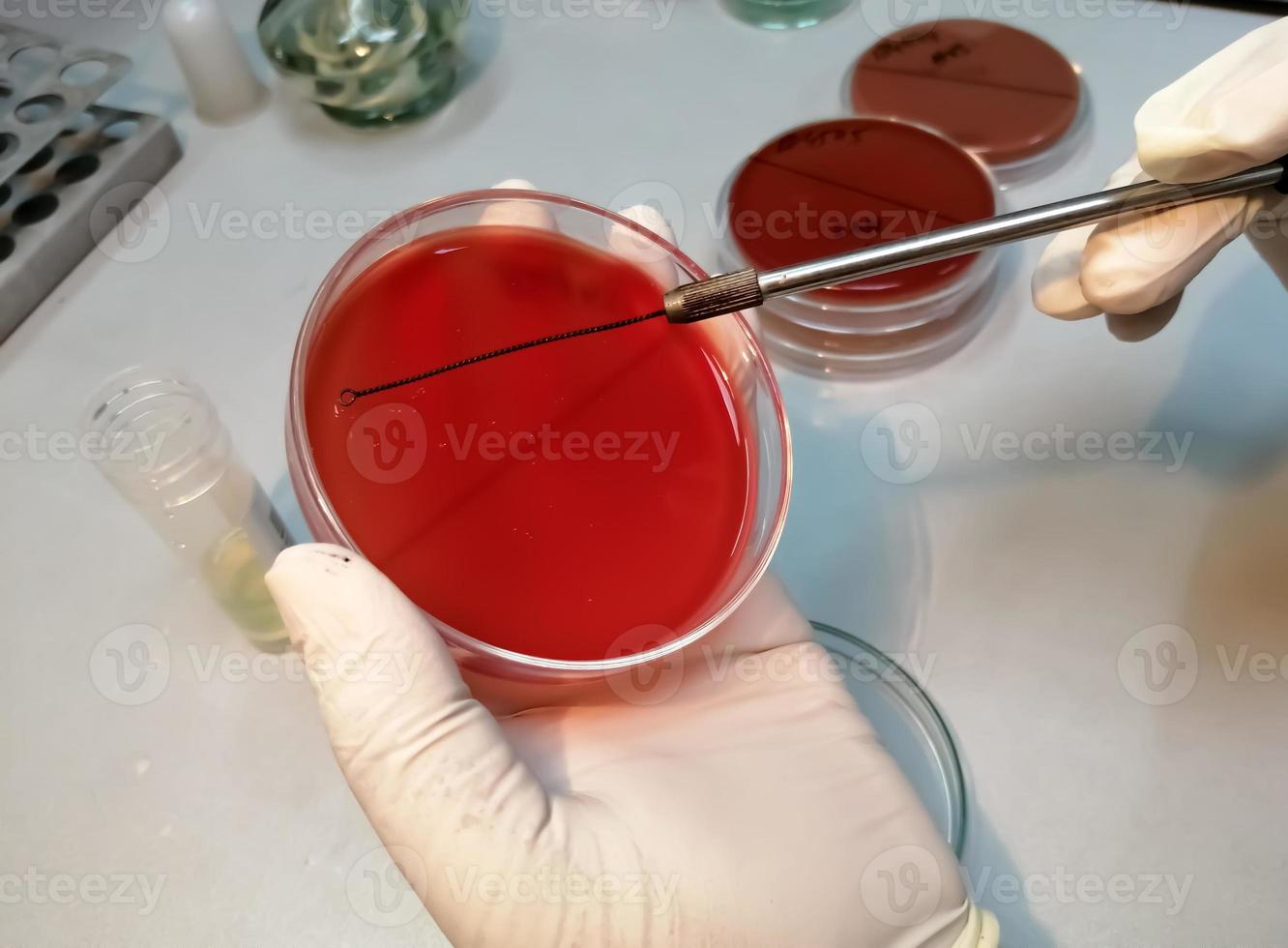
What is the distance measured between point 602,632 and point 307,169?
1060 millimetres

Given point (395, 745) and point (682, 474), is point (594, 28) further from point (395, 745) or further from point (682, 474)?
point (395, 745)

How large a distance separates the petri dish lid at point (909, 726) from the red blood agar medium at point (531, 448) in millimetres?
270

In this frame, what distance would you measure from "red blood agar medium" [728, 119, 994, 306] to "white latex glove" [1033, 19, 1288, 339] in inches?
12.9

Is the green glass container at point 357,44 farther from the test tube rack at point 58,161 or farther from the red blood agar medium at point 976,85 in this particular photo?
the red blood agar medium at point 976,85

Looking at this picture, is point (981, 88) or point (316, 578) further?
point (981, 88)

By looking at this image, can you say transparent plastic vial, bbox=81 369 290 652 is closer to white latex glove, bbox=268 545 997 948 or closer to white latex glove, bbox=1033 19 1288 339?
white latex glove, bbox=268 545 997 948

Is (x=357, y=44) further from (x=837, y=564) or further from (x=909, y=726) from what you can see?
(x=909, y=726)

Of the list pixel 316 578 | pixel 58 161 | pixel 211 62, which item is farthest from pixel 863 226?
pixel 58 161

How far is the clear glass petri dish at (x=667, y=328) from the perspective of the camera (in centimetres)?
73

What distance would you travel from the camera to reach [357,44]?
1.41 m

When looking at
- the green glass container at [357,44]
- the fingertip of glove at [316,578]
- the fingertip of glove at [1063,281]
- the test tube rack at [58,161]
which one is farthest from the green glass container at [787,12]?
the fingertip of glove at [316,578]

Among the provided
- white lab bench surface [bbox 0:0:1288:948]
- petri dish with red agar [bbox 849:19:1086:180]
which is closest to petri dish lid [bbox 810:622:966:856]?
white lab bench surface [bbox 0:0:1288:948]

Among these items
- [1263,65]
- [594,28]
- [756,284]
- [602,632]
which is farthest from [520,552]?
[594,28]

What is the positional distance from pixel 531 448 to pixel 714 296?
211 millimetres
